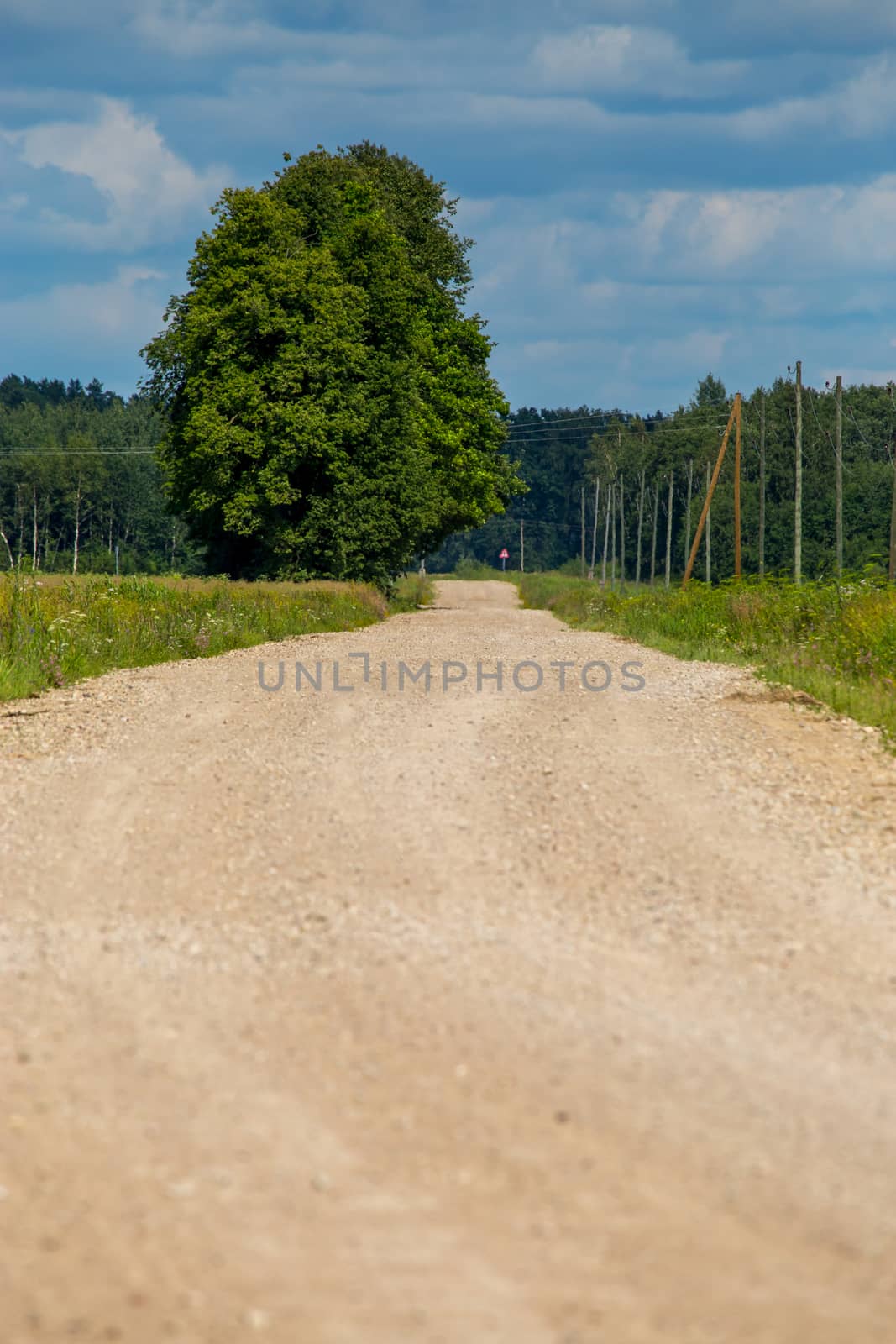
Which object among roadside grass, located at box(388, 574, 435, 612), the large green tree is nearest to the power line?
roadside grass, located at box(388, 574, 435, 612)

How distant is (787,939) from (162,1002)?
2804 millimetres

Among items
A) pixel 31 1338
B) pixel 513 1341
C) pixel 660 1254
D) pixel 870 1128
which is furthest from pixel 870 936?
pixel 31 1338

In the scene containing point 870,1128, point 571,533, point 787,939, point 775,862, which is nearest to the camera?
point 870,1128

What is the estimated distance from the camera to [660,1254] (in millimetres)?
3432

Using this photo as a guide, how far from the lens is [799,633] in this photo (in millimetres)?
19516

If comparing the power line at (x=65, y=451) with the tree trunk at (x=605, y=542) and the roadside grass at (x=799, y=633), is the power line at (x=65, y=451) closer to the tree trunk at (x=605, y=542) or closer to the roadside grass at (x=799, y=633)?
the tree trunk at (x=605, y=542)

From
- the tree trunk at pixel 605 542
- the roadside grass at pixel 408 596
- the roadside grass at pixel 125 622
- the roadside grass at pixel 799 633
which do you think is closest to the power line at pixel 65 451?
the tree trunk at pixel 605 542

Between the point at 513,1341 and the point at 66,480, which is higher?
the point at 66,480

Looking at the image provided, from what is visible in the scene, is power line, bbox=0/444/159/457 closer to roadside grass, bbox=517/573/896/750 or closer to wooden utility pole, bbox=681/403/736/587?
wooden utility pole, bbox=681/403/736/587

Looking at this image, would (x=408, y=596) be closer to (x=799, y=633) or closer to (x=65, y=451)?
(x=799, y=633)

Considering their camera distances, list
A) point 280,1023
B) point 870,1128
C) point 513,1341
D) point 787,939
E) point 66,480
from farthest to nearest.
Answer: point 66,480, point 787,939, point 280,1023, point 870,1128, point 513,1341

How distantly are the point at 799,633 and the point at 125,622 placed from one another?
396 inches

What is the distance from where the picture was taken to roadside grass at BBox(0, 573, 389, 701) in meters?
15.0

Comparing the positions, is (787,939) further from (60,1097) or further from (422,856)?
(60,1097)
